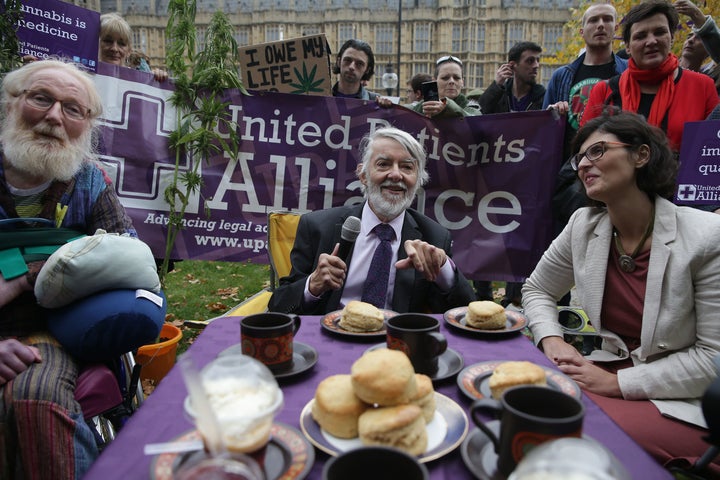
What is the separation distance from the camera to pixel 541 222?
453 cm

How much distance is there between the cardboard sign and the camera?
4.50 meters

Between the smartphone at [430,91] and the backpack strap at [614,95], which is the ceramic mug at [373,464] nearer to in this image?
the backpack strap at [614,95]

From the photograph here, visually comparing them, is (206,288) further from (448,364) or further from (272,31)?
(272,31)

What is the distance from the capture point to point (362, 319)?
1.90 meters

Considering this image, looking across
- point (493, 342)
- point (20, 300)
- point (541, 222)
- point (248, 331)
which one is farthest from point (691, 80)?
point (20, 300)

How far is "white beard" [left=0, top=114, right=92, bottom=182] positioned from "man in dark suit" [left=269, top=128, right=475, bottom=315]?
1340 millimetres

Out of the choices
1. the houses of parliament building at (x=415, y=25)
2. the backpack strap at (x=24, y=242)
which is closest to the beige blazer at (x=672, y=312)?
the backpack strap at (x=24, y=242)

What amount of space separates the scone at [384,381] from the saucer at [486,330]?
873 mm

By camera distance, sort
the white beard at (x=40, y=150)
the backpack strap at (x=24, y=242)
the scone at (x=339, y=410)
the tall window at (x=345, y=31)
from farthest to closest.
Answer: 1. the tall window at (x=345, y=31)
2. the white beard at (x=40, y=150)
3. the backpack strap at (x=24, y=242)
4. the scone at (x=339, y=410)

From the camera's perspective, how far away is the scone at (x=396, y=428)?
104 centimetres

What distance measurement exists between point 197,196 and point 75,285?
260cm

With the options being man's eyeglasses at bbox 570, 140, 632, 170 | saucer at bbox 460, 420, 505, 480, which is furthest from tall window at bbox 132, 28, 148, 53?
saucer at bbox 460, 420, 505, 480

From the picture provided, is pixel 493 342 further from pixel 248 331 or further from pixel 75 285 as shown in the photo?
pixel 75 285

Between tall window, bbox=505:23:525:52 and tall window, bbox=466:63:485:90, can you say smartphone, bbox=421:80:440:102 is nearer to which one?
tall window, bbox=505:23:525:52
